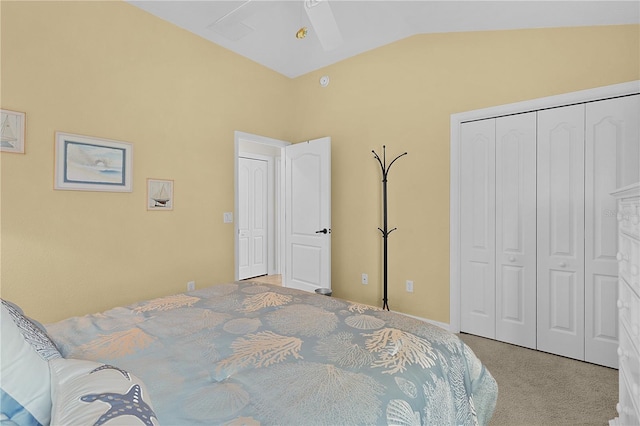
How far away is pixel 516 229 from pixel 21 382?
3.21m

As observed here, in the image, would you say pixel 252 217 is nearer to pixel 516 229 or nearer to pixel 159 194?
pixel 159 194

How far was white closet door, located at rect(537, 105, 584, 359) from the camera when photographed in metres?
2.56

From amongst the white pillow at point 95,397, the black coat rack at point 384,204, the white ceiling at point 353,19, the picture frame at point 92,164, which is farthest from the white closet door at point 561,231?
the picture frame at point 92,164

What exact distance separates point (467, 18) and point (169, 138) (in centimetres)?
297

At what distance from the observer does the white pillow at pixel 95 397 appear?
557mm

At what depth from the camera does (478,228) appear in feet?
9.96

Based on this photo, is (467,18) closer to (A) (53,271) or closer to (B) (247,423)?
(B) (247,423)

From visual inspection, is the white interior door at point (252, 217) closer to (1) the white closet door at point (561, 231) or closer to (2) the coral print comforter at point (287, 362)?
(2) the coral print comforter at point (287, 362)

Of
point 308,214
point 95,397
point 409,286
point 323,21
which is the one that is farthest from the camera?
point 308,214

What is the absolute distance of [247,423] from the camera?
0.82 m

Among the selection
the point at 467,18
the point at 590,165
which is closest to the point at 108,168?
the point at 467,18

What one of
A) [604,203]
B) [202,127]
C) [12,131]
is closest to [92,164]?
[12,131]

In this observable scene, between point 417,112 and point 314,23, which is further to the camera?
point 417,112

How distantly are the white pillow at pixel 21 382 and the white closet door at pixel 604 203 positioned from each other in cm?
326
